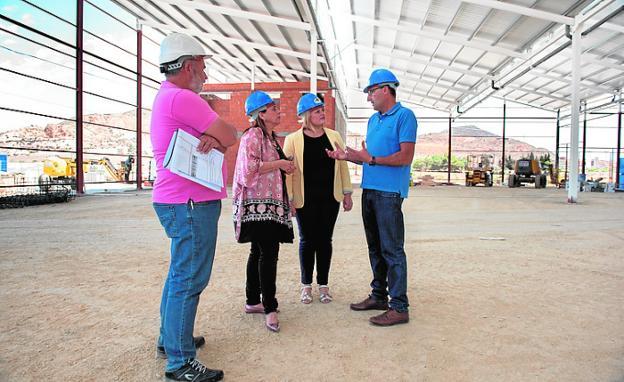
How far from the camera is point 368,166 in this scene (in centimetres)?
322

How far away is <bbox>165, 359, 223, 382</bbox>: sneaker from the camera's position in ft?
7.06

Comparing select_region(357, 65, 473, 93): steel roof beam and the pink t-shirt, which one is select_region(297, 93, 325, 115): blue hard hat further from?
select_region(357, 65, 473, 93): steel roof beam

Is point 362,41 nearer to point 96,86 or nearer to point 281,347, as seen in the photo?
point 96,86

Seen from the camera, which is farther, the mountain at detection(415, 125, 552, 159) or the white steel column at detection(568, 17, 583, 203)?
the mountain at detection(415, 125, 552, 159)

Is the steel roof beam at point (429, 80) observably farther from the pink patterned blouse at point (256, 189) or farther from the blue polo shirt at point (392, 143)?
the pink patterned blouse at point (256, 189)

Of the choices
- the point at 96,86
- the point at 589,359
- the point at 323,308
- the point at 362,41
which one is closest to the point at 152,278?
the point at 323,308

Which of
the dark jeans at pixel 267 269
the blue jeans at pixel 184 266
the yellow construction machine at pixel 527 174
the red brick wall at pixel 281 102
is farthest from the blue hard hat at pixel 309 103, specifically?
the yellow construction machine at pixel 527 174

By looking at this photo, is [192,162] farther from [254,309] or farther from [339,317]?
[339,317]

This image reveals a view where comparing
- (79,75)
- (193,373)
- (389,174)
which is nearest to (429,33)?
(79,75)

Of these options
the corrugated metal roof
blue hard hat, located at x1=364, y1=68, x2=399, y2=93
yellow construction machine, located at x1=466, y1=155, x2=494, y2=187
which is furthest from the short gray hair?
yellow construction machine, located at x1=466, y1=155, x2=494, y2=187

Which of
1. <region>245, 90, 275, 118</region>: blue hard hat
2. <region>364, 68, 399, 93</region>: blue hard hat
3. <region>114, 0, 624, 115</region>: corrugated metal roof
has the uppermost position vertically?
<region>114, 0, 624, 115</region>: corrugated metal roof

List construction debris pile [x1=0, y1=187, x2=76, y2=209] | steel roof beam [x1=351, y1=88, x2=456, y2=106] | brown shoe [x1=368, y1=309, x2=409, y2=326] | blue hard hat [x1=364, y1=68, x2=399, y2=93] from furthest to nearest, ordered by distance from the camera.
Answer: steel roof beam [x1=351, y1=88, x2=456, y2=106]
construction debris pile [x1=0, y1=187, x2=76, y2=209]
blue hard hat [x1=364, y1=68, x2=399, y2=93]
brown shoe [x1=368, y1=309, x2=409, y2=326]

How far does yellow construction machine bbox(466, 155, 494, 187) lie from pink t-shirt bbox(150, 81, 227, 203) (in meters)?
25.6

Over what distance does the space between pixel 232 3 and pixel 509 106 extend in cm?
2127
